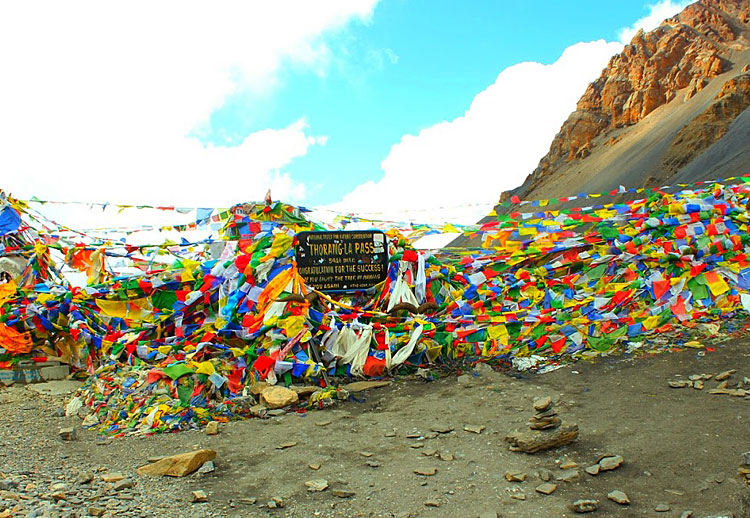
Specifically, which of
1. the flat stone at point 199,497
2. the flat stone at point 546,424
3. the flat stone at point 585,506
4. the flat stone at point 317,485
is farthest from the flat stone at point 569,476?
the flat stone at point 199,497

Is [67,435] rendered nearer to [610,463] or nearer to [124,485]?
[124,485]

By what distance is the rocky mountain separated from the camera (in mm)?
41219

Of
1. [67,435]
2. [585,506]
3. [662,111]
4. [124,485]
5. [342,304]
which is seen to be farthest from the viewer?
[662,111]

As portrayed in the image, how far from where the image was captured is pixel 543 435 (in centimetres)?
496

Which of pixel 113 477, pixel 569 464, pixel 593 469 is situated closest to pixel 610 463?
pixel 593 469

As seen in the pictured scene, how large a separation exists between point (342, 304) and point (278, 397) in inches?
82.7

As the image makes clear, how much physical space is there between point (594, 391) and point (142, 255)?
7931 millimetres

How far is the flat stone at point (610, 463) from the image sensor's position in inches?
174

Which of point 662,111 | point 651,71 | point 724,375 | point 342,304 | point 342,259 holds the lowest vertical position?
point 724,375

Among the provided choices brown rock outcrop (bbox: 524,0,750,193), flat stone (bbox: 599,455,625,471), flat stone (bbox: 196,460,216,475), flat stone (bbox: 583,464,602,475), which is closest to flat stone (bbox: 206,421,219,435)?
flat stone (bbox: 196,460,216,475)

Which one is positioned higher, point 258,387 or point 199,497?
point 258,387

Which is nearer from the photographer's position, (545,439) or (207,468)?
(545,439)

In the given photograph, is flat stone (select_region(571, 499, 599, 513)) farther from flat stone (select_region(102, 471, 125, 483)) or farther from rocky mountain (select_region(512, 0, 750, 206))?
rocky mountain (select_region(512, 0, 750, 206))

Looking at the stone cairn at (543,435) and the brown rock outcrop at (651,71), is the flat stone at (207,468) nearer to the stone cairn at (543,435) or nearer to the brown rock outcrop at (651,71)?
the stone cairn at (543,435)
